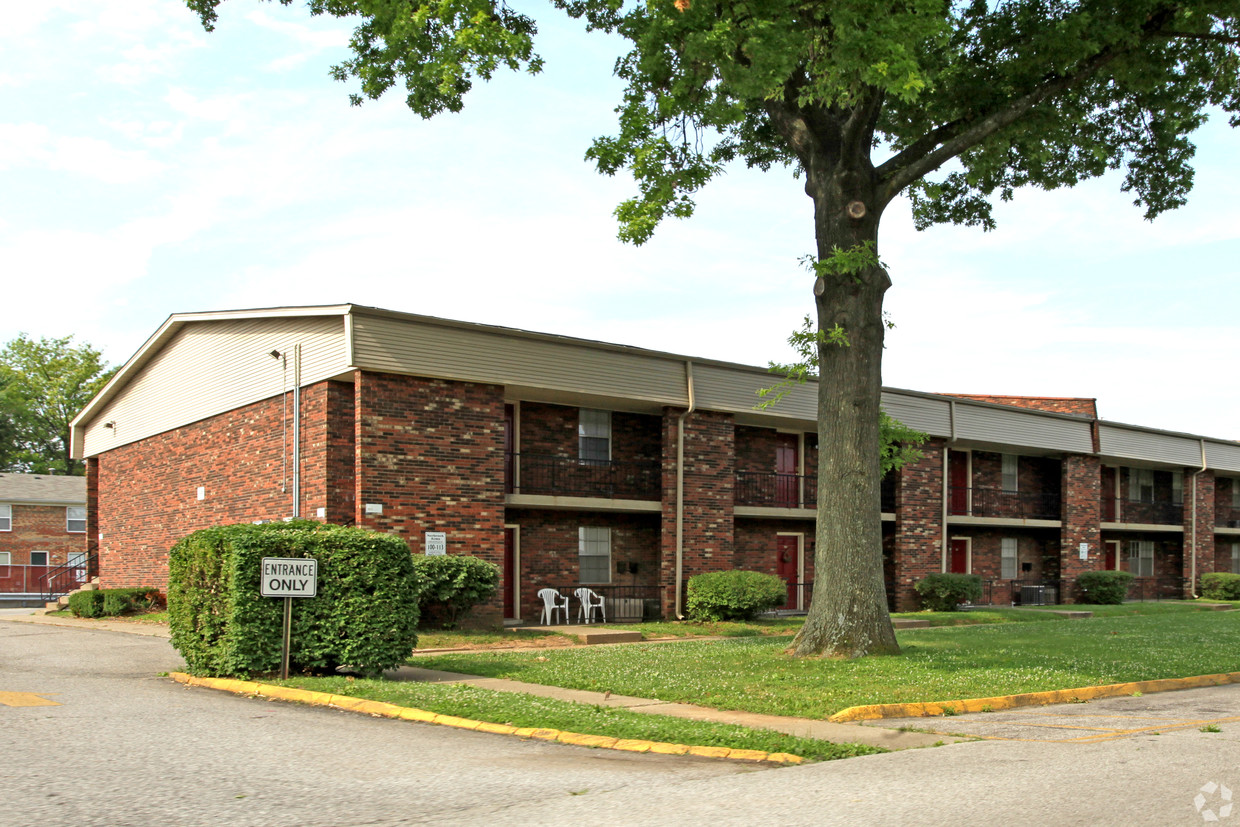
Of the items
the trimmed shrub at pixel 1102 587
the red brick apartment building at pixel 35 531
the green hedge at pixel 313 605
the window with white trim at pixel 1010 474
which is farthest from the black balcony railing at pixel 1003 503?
the red brick apartment building at pixel 35 531

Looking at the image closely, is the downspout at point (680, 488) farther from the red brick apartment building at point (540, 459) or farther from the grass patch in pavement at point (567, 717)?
the grass patch in pavement at point (567, 717)

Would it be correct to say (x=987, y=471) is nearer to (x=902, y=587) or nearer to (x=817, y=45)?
(x=902, y=587)

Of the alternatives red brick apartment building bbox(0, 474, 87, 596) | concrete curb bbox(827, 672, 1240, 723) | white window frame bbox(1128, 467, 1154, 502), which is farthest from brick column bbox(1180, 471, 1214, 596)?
red brick apartment building bbox(0, 474, 87, 596)

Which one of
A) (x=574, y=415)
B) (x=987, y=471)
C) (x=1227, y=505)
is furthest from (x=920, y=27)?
(x=1227, y=505)

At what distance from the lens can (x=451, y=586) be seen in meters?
19.0

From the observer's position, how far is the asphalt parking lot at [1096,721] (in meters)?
9.25

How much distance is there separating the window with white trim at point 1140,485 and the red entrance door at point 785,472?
693 inches

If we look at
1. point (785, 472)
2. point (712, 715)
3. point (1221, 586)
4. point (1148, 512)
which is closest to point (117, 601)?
point (785, 472)

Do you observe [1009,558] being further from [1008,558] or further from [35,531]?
[35,531]

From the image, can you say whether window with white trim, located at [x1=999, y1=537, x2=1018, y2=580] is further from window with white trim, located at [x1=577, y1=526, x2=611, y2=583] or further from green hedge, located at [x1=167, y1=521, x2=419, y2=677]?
green hedge, located at [x1=167, y1=521, x2=419, y2=677]

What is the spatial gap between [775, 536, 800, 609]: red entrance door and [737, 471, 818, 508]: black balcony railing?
3.45 feet

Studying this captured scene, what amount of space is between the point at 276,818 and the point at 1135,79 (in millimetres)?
16443

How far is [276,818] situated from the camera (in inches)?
243

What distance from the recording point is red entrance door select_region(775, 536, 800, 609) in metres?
28.6
